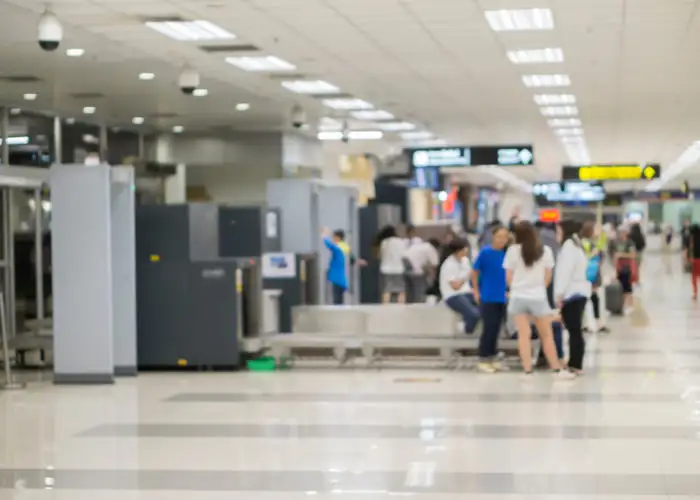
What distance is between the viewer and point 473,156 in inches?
935

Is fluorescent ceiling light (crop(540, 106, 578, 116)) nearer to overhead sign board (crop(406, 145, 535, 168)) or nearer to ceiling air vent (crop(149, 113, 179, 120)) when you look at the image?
overhead sign board (crop(406, 145, 535, 168))

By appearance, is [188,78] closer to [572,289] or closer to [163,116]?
[572,289]

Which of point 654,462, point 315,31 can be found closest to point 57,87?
point 315,31

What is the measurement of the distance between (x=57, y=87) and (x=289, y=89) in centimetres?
322

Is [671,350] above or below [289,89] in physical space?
below

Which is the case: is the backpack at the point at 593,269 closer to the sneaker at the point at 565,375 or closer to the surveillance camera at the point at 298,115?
the sneaker at the point at 565,375

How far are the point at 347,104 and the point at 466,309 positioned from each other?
5922mm

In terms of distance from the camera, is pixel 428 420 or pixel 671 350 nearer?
pixel 428 420

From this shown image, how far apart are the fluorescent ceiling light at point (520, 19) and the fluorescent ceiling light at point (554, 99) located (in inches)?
259

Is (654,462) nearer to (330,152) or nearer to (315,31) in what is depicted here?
(315,31)

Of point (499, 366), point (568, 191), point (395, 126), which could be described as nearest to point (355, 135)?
point (395, 126)

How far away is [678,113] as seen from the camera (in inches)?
895

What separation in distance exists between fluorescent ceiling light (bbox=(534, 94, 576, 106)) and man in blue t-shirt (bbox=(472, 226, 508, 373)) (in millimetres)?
5854

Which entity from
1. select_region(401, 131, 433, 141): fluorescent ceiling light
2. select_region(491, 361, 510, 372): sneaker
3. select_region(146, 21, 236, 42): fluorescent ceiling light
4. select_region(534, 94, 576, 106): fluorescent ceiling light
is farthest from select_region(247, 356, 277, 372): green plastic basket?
select_region(401, 131, 433, 141): fluorescent ceiling light
